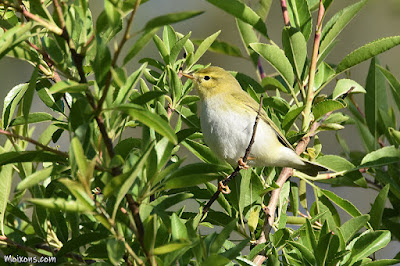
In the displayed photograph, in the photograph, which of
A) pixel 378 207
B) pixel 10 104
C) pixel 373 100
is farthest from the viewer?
pixel 373 100

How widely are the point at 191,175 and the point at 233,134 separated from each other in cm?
136

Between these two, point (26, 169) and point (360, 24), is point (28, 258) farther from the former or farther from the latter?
point (360, 24)

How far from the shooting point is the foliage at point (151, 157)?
1231 millimetres

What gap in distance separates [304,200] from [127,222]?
122 centimetres

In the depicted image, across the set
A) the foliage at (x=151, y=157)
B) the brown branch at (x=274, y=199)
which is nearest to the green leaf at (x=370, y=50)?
the foliage at (x=151, y=157)

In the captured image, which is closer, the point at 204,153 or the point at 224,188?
the point at 224,188

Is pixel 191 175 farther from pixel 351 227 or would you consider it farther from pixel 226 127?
pixel 226 127

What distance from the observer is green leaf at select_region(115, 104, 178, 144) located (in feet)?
3.96

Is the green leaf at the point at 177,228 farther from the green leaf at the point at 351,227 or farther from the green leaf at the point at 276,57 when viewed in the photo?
the green leaf at the point at 276,57

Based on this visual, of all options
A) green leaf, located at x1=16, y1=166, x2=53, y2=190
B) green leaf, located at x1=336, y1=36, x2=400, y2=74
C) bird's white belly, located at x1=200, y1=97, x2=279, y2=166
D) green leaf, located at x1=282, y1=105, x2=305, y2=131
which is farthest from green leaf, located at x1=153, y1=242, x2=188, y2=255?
green leaf, located at x1=336, y1=36, x2=400, y2=74

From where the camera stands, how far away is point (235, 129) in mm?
2760

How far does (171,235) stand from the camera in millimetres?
1570

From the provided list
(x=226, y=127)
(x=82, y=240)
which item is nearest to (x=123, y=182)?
(x=82, y=240)

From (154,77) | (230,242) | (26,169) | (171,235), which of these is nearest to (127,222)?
(171,235)
